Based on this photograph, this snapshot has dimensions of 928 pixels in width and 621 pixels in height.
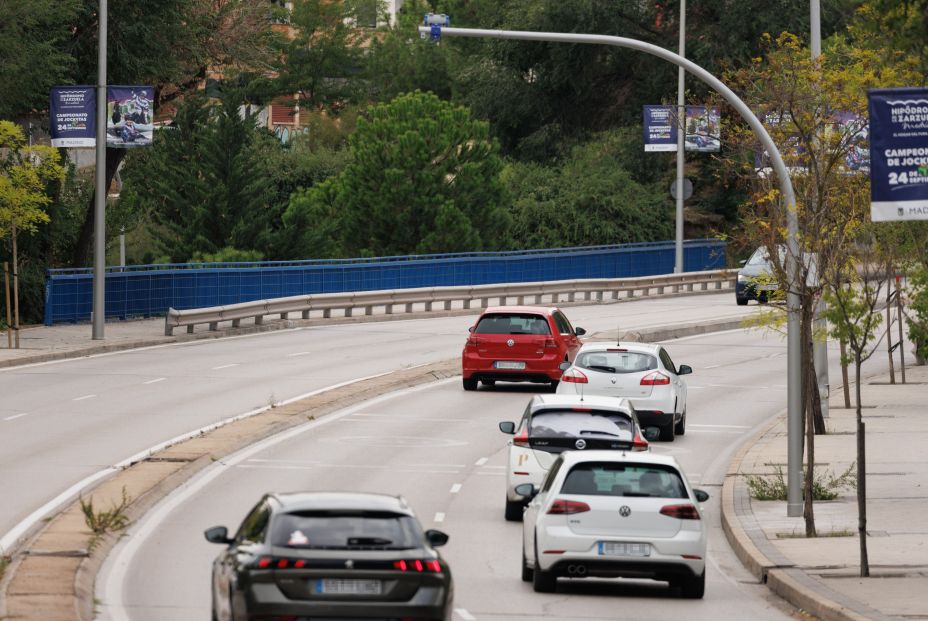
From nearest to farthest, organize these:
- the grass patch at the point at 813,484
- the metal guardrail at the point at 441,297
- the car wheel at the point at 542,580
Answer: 1. the car wheel at the point at 542,580
2. the grass patch at the point at 813,484
3. the metal guardrail at the point at 441,297

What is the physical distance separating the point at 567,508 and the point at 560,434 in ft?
13.8

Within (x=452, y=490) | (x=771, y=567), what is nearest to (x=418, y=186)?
(x=452, y=490)

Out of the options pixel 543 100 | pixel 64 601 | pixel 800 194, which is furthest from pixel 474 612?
pixel 543 100

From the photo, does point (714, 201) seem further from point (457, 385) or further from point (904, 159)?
point (904, 159)

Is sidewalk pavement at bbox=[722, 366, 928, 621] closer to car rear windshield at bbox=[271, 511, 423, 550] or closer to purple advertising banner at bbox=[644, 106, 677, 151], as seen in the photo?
car rear windshield at bbox=[271, 511, 423, 550]

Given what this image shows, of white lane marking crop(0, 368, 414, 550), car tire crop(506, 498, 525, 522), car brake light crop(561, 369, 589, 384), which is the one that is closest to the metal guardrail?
white lane marking crop(0, 368, 414, 550)

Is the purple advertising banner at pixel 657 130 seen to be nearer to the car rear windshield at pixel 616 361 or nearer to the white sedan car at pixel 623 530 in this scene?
the car rear windshield at pixel 616 361

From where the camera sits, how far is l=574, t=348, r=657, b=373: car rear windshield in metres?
27.9

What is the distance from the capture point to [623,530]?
50.4 feet

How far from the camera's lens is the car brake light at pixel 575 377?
28.0m

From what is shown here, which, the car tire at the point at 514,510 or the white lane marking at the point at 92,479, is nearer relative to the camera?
the white lane marking at the point at 92,479

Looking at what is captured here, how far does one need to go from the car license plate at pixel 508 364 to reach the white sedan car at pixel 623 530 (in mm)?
17394

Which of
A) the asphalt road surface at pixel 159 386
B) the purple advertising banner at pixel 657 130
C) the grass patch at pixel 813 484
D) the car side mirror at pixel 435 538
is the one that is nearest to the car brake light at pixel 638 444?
the grass patch at pixel 813 484

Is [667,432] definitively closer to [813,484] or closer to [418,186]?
[813,484]
